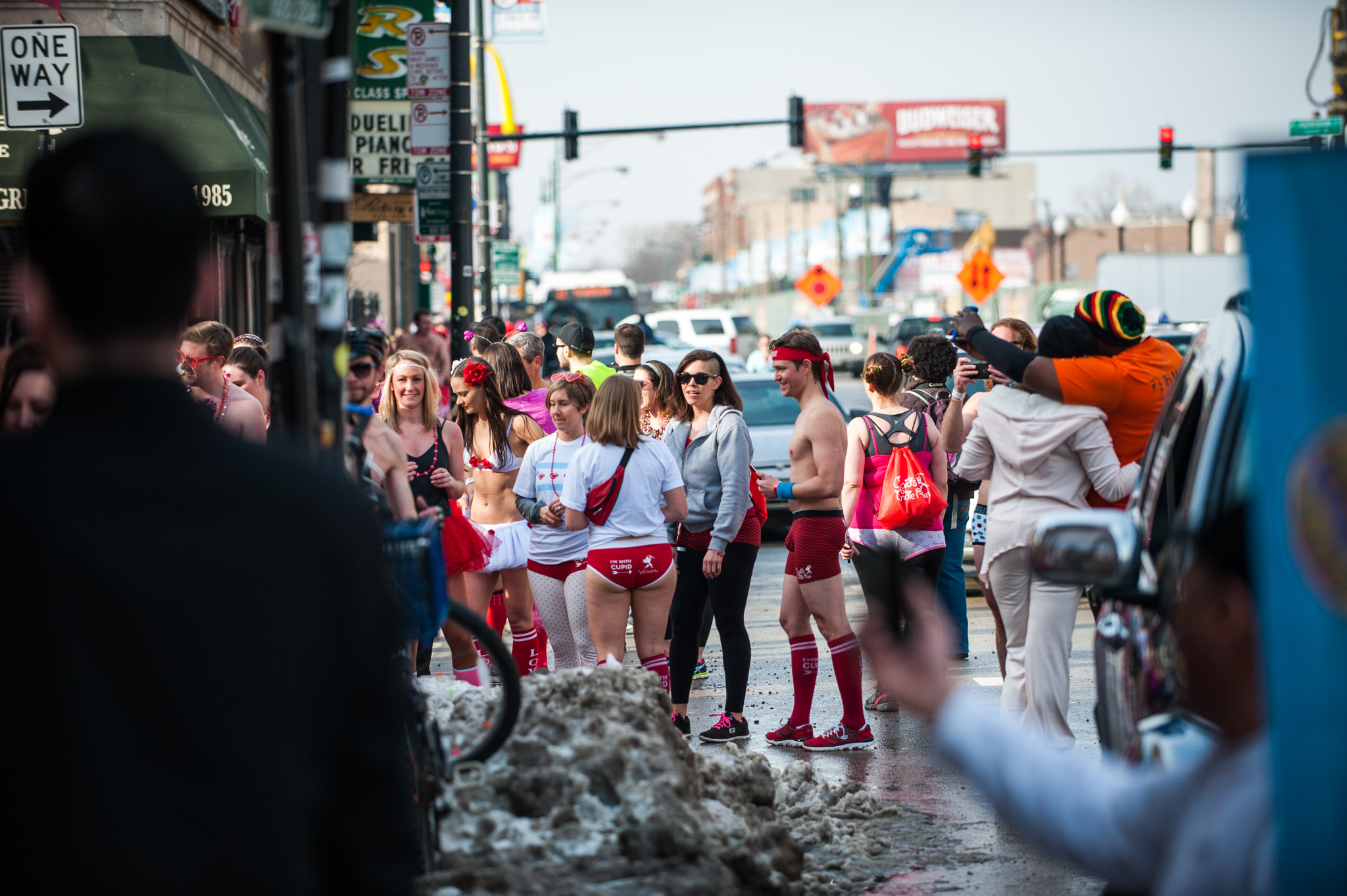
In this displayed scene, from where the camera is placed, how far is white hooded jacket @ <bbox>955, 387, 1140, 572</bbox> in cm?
566

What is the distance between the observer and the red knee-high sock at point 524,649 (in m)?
7.67

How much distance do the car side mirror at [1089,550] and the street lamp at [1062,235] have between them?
2658 inches

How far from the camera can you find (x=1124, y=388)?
569 cm

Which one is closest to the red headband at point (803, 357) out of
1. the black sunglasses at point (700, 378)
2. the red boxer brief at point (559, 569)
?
the black sunglasses at point (700, 378)

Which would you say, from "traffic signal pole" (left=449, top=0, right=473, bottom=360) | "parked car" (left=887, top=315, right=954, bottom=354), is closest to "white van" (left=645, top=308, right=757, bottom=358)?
"parked car" (left=887, top=315, right=954, bottom=354)

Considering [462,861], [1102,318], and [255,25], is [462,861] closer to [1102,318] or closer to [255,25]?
[255,25]

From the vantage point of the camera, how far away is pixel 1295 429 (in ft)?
5.67

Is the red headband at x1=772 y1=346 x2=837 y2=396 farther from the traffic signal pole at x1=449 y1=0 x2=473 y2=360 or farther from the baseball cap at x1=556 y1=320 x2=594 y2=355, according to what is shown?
the traffic signal pole at x1=449 y1=0 x2=473 y2=360

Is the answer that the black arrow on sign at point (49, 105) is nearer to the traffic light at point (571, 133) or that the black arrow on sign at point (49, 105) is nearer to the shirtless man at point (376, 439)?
the shirtless man at point (376, 439)

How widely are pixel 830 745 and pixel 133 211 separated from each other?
5802mm

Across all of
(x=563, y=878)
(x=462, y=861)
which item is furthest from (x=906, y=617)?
(x=462, y=861)

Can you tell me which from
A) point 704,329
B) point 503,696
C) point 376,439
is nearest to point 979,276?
point 704,329

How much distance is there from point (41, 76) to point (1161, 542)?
7.61 m

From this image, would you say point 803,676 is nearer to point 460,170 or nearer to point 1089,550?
point 1089,550
